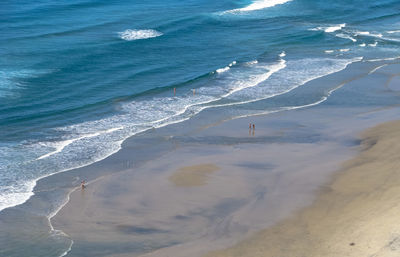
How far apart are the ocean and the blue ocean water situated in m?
0.11

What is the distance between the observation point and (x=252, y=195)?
2712 centimetres

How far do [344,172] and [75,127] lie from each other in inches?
678

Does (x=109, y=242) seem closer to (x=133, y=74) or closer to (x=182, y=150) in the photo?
(x=182, y=150)

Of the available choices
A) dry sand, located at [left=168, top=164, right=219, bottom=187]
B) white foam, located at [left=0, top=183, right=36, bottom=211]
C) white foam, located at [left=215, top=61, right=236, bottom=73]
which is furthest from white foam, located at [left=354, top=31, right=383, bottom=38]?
white foam, located at [left=0, top=183, right=36, bottom=211]

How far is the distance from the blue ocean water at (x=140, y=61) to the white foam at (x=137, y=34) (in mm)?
110

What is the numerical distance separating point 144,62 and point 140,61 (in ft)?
1.60

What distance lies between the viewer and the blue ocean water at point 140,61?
117 ft

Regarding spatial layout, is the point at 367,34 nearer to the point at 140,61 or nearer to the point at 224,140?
the point at 140,61

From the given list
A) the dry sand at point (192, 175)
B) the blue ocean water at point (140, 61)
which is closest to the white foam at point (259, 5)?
the blue ocean water at point (140, 61)

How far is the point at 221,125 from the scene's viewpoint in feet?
122

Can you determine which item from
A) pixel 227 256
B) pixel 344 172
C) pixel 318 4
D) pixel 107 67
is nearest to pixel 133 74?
pixel 107 67

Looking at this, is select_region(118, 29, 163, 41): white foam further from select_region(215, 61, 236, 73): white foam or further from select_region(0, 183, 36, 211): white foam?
select_region(0, 183, 36, 211): white foam

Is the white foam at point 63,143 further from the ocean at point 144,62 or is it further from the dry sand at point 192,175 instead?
the dry sand at point 192,175

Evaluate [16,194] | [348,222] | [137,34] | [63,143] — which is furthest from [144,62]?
[348,222]
